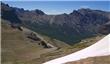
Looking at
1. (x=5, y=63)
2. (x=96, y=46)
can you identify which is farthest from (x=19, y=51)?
(x=96, y=46)

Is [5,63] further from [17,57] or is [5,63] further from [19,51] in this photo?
[19,51]

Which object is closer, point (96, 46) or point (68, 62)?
point (68, 62)

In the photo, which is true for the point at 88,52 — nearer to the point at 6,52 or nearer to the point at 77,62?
the point at 77,62

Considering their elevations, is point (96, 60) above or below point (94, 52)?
below

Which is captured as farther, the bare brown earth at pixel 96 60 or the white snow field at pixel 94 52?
the white snow field at pixel 94 52

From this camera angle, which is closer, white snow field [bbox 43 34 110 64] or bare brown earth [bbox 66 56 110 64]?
bare brown earth [bbox 66 56 110 64]

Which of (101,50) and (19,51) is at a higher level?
(101,50)

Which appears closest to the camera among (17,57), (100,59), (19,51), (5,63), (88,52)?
(100,59)

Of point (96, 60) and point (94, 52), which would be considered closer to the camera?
point (96, 60)

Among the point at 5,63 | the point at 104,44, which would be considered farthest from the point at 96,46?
the point at 5,63

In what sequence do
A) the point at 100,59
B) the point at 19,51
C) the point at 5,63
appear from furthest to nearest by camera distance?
1. the point at 19,51
2. the point at 5,63
3. the point at 100,59
